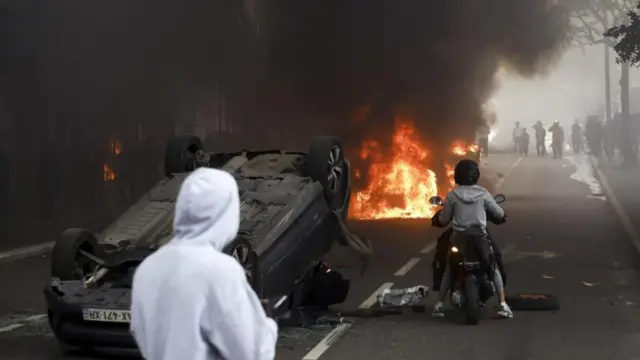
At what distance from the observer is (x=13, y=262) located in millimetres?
14562

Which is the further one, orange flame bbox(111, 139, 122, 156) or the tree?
the tree

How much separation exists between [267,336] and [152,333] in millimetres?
357

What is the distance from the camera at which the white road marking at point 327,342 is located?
7312 millimetres

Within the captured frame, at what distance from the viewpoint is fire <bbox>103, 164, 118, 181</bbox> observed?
2536 cm

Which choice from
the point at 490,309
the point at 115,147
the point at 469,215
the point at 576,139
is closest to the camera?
the point at 469,215

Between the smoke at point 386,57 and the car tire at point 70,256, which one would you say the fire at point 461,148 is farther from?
the car tire at point 70,256

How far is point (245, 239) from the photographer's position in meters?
7.71

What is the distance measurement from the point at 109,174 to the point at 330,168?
17501mm

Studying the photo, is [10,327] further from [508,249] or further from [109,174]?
[109,174]

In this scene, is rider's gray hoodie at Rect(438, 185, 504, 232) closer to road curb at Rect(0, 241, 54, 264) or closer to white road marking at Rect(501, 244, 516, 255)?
white road marking at Rect(501, 244, 516, 255)

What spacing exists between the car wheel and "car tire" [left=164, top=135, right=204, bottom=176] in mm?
1327

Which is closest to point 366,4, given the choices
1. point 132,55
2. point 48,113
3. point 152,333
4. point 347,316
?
point 132,55

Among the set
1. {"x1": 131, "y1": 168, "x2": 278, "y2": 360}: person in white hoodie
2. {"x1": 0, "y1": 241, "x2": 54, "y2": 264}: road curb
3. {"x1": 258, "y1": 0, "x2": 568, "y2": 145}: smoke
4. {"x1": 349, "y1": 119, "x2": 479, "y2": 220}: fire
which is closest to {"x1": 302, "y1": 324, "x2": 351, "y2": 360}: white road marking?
{"x1": 131, "y1": 168, "x2": 278, "y2": 360}: person in white hoodie

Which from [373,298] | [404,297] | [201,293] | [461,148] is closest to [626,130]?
[461,148]
